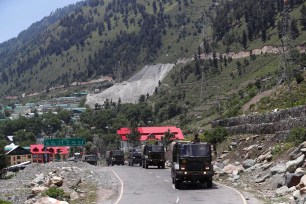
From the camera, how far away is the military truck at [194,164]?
3116cm

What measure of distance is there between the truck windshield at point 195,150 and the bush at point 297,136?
26.1ft

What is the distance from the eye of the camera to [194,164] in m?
31.2

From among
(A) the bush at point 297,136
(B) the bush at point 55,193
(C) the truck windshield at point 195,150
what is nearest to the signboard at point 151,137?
(A) the bush at point 297,136

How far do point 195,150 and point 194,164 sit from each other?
0.99 metres

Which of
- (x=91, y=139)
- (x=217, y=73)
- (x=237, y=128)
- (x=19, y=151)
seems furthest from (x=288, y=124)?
(x=91, y=139)

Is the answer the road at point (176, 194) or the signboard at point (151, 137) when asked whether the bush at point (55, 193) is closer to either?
the road at point (176, 194)

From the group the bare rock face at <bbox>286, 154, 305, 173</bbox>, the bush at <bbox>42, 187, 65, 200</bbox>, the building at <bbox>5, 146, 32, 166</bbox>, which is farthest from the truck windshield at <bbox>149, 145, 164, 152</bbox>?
the building at <bbox>5, 146, 32, 166</bbox>

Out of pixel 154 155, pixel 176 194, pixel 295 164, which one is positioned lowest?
pixel 154 155

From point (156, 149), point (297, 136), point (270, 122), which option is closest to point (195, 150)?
point (297, 136)

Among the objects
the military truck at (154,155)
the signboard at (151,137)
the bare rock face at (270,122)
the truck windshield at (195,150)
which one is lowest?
the signboard at (151,137)

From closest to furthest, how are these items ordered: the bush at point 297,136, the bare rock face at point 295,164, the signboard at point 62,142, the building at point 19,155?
1. the bare rock face at point 295,164
2. the bush at point 297,136
3. the signboard at point 62,142
4. the building at point 19,155

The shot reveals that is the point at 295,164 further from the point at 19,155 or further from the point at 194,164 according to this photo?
the point at 19,155

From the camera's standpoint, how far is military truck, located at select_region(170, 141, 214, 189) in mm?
31156

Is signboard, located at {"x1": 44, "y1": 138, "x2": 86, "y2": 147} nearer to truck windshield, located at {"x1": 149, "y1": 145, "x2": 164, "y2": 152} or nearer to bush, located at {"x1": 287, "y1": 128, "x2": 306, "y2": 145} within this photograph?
truck windshield, located at {"x1": 149, "y1": 145, "x2": 164, "y2": 152}
